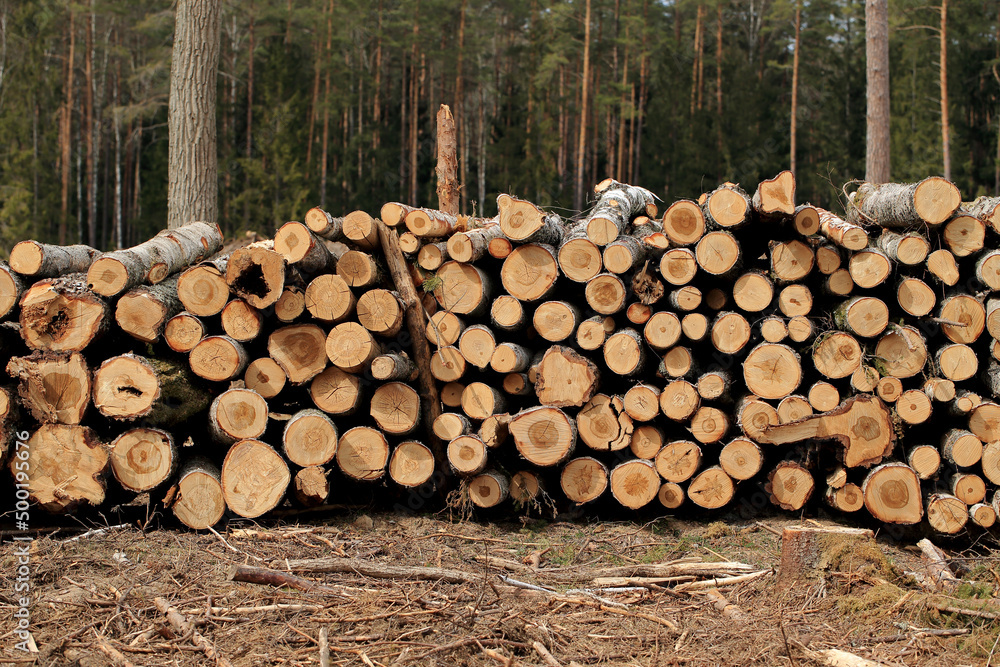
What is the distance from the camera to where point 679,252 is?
478 centimetres

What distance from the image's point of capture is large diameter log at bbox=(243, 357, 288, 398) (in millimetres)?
4551

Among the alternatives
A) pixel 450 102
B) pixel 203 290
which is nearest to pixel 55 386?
pixel 203 290

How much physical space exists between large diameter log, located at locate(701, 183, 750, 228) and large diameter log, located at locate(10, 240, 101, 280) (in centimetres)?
413

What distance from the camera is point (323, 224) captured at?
4.68 metres

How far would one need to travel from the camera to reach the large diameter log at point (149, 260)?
4285 mm

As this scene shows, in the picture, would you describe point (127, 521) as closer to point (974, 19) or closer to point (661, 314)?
point (661, 314)

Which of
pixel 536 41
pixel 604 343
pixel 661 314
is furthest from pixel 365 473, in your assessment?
pixel 536 41

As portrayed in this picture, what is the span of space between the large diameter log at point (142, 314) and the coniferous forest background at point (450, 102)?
1408 centimetres

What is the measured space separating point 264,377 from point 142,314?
0.82 metres

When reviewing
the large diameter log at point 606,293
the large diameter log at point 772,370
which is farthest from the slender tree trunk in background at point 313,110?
the large diameter log at point 772,370

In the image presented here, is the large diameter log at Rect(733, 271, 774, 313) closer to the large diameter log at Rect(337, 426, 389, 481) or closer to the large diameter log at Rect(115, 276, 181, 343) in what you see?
the large diameter log at Rect(337, 426, 389, 481)

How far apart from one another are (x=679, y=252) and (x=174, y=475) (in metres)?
3.57

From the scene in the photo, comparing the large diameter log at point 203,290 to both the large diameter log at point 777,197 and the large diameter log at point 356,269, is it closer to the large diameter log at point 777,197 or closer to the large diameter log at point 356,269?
the large diameter log at point 356,269

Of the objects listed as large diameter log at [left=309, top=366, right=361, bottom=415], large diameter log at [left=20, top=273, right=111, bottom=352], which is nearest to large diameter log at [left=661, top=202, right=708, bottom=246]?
large diameter log at [left=309, top=366, right=361, bottom=415]
